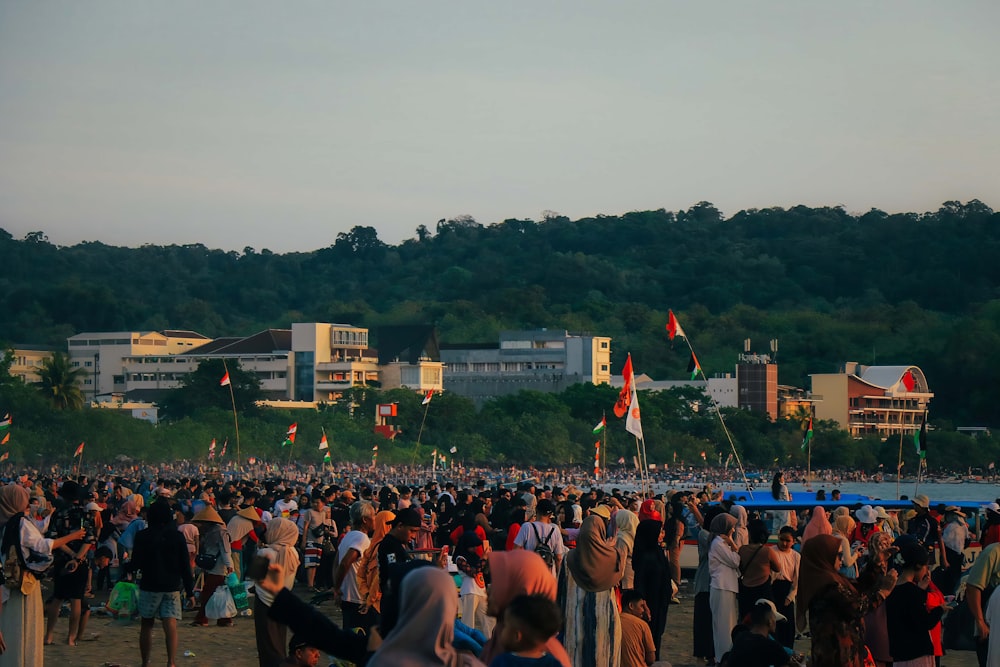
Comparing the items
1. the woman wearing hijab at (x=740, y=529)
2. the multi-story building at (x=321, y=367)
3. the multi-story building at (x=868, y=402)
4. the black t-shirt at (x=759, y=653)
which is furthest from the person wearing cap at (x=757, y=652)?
the multi-story building at (x=868, y=402)

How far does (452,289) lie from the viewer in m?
172

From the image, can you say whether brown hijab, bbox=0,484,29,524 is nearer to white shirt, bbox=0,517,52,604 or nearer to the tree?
white shirt, bbox=0,517,52,604

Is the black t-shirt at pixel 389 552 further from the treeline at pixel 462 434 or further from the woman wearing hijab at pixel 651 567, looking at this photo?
the treeline at pixel 462 434

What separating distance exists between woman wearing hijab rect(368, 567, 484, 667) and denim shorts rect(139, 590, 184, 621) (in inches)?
225

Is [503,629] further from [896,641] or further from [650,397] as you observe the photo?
[650,397]

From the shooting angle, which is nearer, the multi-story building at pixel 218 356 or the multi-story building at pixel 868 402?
the multi-story building at pixel 218 356

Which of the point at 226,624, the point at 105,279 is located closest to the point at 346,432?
the point at 226,624

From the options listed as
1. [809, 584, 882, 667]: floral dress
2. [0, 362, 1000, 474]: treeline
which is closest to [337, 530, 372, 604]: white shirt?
[809, 584, 882, 667]: floral dress

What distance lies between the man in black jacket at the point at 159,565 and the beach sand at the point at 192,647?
1.05m

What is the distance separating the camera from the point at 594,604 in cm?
811

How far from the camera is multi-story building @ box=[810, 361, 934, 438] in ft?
370

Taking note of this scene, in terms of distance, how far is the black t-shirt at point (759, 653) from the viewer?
6.45 m

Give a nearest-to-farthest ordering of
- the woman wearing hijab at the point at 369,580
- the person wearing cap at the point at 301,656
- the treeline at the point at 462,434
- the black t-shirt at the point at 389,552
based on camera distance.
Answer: the person wearing cap at the point at 301,656 < the black t-shirt at the point at 389,552 < the woman wearing hijab at the point at 369,580 < the treeline at the point at 462,434

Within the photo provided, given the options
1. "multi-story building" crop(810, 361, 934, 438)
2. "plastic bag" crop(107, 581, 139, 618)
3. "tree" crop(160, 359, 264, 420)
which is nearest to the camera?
"plastic bag" crop(107, 581, 139, 618)
